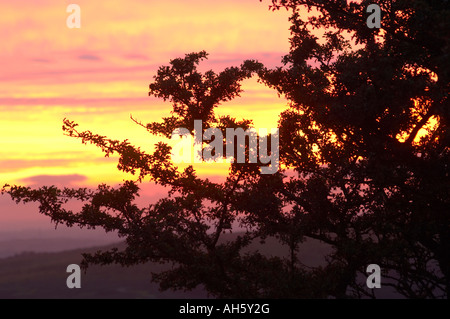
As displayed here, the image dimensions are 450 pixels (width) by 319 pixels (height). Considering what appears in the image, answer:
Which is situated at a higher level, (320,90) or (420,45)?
(420,45)

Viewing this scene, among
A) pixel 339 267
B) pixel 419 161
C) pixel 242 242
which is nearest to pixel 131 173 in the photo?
pixel 242 242

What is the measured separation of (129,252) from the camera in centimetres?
1525

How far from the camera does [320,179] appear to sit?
1584 centimetres

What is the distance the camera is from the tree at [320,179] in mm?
14219

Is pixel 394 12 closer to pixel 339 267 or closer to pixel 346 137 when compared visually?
pixel 346 137

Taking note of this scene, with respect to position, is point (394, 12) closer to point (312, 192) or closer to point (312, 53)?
point (312, 53)

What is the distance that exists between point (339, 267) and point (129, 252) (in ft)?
17.5

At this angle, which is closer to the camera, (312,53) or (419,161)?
(419,161)

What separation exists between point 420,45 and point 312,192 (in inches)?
175

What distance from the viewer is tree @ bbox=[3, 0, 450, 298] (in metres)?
14.2

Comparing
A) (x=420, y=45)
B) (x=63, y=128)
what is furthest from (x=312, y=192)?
(x=63, y=128)
